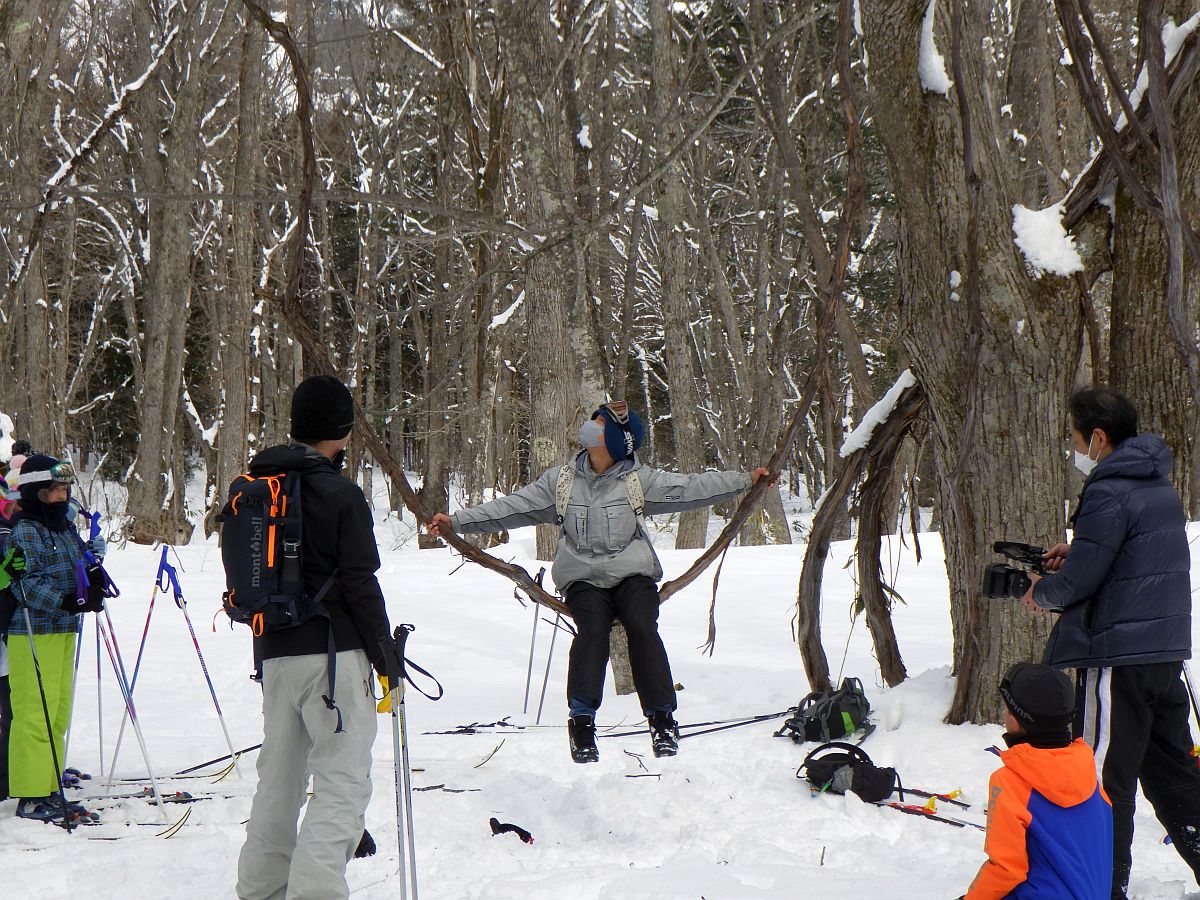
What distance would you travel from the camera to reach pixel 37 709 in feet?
16.2

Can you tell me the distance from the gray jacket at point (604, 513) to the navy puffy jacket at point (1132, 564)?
1.80 meters

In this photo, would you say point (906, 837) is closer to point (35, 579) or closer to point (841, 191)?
point (35, 579)

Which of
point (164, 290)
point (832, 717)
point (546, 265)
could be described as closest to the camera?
point (832, 717)

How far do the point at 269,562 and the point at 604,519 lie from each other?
6.74 feet

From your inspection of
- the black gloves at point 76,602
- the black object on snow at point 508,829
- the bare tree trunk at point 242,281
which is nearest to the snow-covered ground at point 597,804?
the black object on snow at point 508,829

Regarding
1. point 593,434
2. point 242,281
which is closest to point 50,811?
point 593,434

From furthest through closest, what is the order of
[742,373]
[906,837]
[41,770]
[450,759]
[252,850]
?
[742,373]
[450,759]
[41,770]
[906,837]
[252,850]

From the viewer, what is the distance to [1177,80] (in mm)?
4430

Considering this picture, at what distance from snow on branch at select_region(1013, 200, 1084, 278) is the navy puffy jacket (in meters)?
1.66

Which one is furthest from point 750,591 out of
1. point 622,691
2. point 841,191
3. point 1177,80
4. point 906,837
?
point 841,191

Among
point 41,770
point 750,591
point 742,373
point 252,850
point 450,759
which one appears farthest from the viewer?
point 742,373

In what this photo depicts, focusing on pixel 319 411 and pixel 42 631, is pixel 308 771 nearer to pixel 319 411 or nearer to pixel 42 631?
pixel 319 411

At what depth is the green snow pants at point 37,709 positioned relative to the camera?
4852 millimetres

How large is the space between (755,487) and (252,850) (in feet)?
9.17
